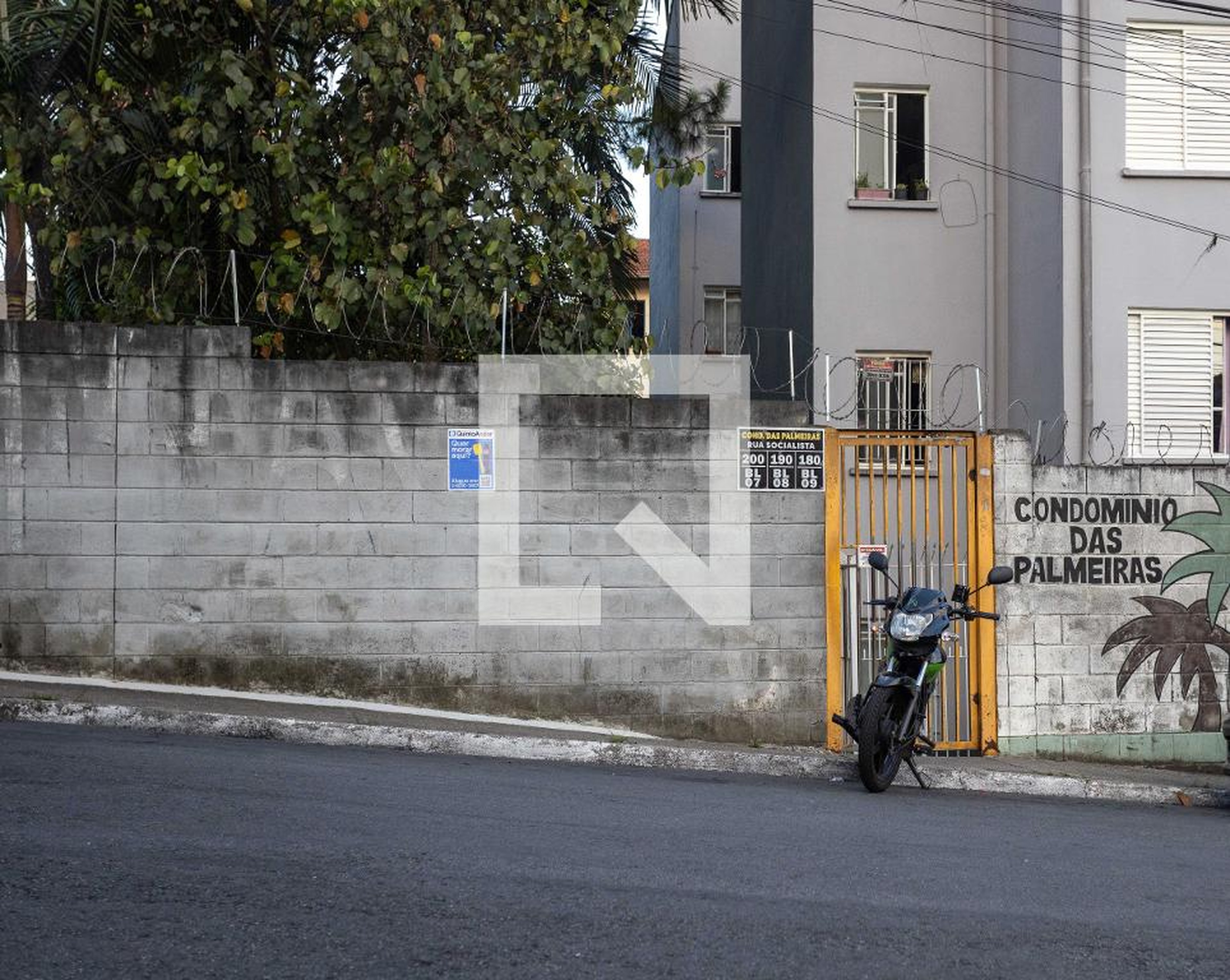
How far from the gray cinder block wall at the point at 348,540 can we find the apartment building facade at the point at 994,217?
174 centimetres

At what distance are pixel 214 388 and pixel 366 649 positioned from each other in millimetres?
2004

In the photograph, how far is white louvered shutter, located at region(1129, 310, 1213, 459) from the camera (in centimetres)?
1345

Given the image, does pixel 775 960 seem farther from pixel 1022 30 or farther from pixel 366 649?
pixel 1022 30

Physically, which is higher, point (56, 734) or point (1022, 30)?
point (1022, 30)

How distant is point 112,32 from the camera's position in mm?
10992

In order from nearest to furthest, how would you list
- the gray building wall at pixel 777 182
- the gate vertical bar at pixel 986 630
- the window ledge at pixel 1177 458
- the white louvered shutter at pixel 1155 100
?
the gate vertical bar at pixel 986 630 → the window ledge at pixel 1177 458 → the white louvered shutter at pixel 1155 100 → the gray building wall at pixel 777 182

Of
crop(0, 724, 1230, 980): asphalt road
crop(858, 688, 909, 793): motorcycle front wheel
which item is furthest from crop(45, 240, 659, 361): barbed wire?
crop(858, 688, 909, 793): motorcycle front wheel

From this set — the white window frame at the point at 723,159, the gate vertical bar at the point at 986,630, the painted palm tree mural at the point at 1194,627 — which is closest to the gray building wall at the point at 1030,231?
the painted palm tree mural at the point at 1194,627

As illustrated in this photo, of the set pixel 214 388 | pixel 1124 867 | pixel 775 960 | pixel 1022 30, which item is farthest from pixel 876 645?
pixel 1022 30

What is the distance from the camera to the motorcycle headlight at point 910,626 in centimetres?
816

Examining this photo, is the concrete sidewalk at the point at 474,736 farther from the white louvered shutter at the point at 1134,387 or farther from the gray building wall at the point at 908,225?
the gray building wall at the point at 908,225

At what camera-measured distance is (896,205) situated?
15.4m

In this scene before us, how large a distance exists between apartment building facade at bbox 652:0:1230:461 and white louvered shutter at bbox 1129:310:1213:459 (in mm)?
18

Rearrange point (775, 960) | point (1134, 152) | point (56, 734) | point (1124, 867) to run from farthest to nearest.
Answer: point (1134, 152)
point (56, 734)
point (1124, 867)
point (775, 960)
